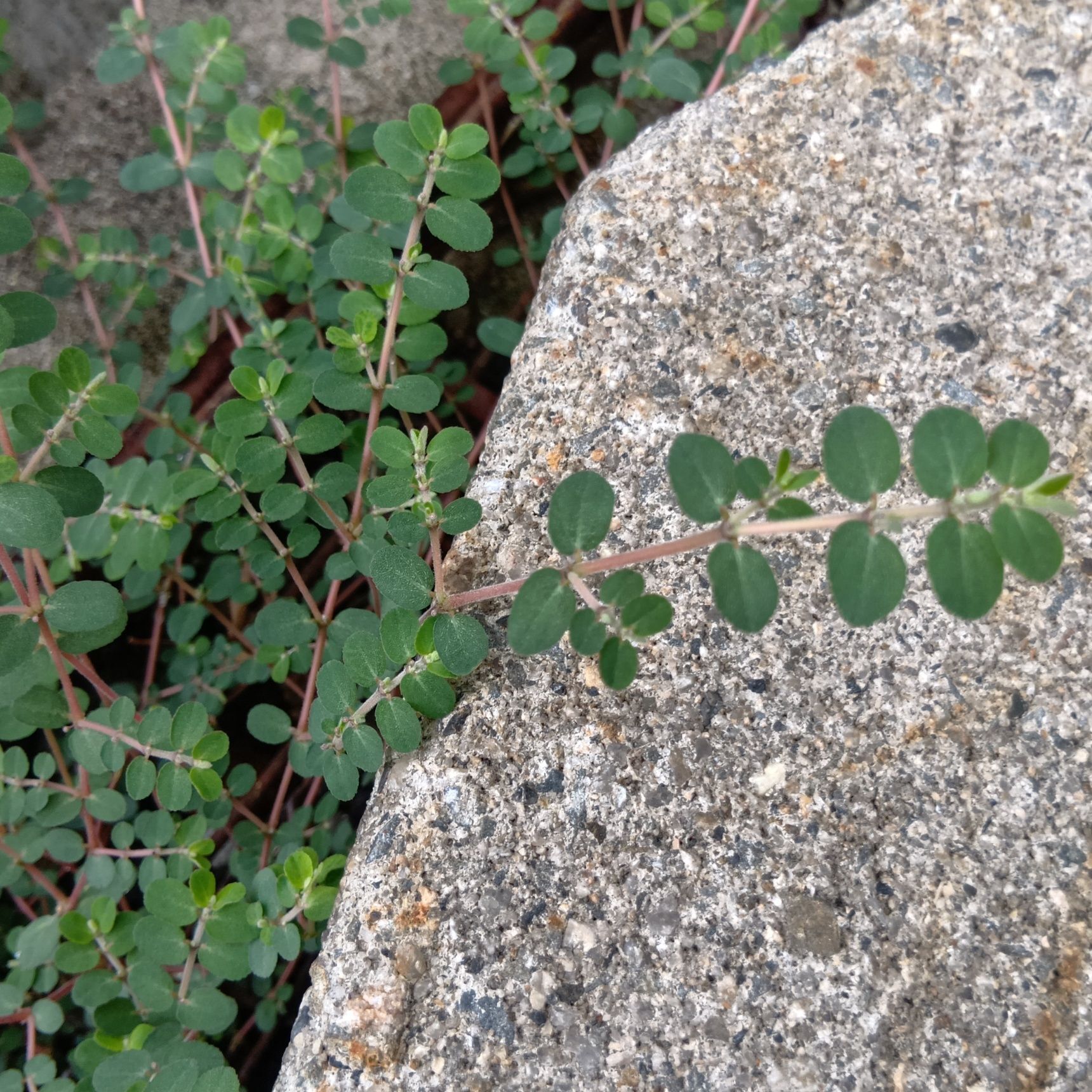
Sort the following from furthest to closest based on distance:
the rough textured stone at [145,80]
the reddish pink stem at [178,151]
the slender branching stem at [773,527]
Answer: the rough textured stone at [145,80] < the reddish pink stem at [178,151] < the slender branching stem at [773,527]

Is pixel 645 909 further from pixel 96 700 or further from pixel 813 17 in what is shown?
pixel 813 17

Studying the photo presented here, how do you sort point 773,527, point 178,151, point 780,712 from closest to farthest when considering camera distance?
point 773,527 → point 780,712 → point 178,151

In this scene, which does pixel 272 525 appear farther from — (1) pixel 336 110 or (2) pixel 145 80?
(2) pixel 145 80

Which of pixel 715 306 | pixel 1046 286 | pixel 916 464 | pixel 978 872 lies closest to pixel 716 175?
pixel 715 306

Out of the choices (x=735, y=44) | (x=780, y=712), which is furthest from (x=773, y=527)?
(x=735, y=44)

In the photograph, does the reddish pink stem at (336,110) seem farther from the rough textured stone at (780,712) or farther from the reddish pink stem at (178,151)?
the rough textured stone at (780,712)

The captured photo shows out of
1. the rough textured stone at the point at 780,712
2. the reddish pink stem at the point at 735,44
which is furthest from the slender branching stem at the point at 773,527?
the reddish pink stem at the point at 735,44
